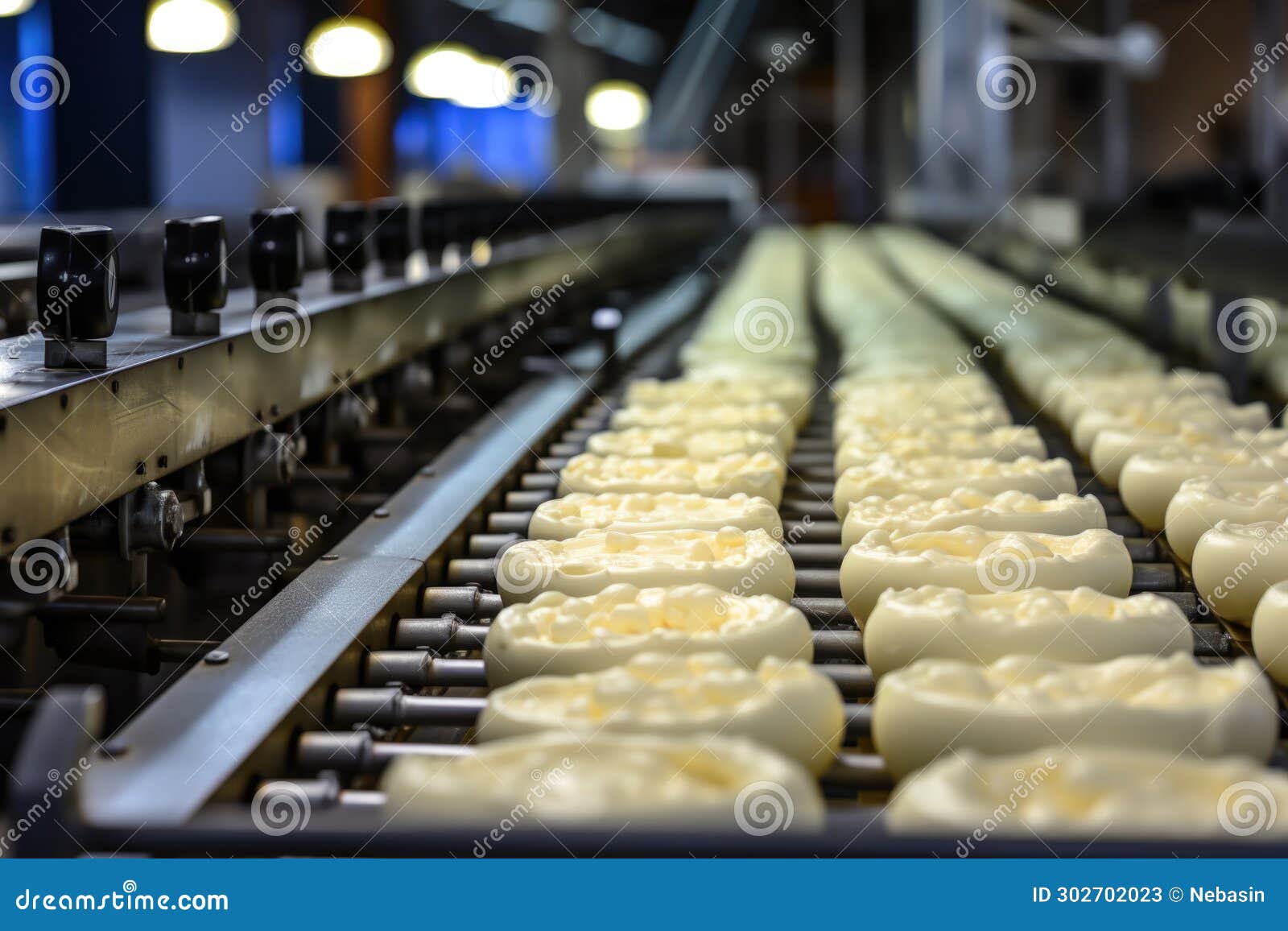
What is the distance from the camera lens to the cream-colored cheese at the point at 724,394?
2.68m

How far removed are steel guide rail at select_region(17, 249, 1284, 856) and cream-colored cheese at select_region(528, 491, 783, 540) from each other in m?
0.09

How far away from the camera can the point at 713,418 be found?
2467 mm

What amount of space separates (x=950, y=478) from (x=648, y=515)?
0.48 metres

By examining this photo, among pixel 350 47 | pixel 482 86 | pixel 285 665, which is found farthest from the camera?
pixel 482 86

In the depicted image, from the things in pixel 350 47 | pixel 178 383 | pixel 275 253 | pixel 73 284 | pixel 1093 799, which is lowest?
pixel 1093 799

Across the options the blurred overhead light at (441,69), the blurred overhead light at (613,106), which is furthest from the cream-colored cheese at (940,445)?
the blurred overhead light at (613,106)

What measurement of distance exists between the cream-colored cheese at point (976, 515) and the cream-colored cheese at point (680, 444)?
0.41 metres

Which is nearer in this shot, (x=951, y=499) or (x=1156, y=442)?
(x=951, y=499)

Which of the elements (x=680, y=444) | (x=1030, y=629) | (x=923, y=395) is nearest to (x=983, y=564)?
(x=1030, y=629)

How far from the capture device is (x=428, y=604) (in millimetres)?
1647

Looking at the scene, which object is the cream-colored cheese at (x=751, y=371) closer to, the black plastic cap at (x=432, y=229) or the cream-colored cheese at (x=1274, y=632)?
the black plastic cap at (x=432, y=229)

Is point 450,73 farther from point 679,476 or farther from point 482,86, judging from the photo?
point 679,476

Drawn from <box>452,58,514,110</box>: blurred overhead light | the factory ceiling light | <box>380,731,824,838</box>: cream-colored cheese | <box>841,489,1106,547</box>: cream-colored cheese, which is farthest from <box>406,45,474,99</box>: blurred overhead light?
<box>380,731,824,838</box>: cream-colored cheese
